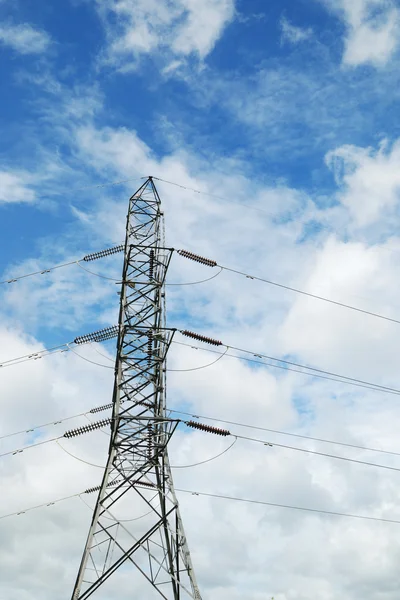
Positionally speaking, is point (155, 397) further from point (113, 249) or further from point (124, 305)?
point (113, 249)

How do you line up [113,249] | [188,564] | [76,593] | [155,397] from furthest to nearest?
[113,249] → [155,397] → [188,564] → [76,593]

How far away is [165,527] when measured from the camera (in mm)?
26250

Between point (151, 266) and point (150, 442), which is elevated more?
point (151, 266)

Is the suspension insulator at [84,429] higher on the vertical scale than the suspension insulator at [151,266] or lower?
lower

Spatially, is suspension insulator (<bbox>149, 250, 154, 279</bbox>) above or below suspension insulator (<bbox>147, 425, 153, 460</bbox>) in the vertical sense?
above

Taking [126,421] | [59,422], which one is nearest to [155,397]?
[126,421]

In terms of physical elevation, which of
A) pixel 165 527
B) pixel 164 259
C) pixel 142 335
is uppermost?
pixel 164 259

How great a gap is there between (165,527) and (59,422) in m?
8.07

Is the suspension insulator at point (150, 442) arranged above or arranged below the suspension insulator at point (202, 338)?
below

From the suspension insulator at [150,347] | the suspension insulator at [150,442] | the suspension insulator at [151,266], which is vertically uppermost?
the suspension insulator at [151,266]

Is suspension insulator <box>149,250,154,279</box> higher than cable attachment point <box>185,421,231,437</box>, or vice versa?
suspension insulator <box>149,250,154,279</box>

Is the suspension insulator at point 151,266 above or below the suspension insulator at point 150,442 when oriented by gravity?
above

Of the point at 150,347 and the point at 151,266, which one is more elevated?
the point at 151,266

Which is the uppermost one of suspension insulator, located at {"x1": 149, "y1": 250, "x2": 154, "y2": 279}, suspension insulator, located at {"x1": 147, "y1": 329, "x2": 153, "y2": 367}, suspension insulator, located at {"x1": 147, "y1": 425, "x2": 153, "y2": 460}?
suspension insulator, located at {"x1": 149, "y1": 250, "x2": 154, "y2": 279}
